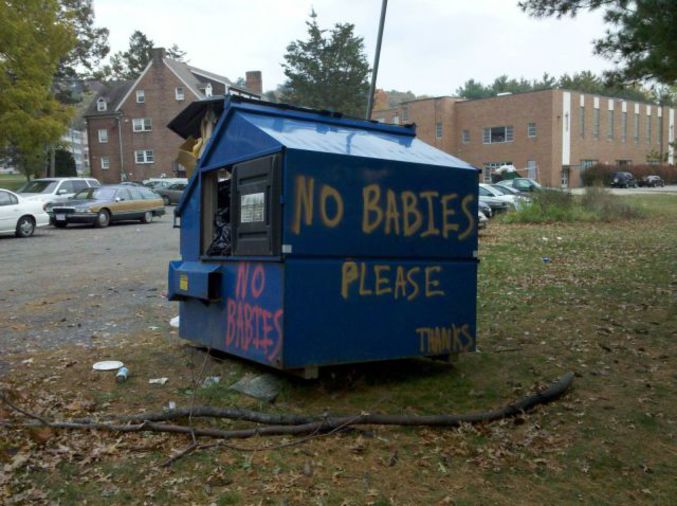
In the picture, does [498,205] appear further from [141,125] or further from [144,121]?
[141,125]

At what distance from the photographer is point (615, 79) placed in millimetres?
11125

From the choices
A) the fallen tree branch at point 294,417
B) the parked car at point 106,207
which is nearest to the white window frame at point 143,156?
the parked car at point 106,207

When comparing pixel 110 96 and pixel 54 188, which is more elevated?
pixel 110 96

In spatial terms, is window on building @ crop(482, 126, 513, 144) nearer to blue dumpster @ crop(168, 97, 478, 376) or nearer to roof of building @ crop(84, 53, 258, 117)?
roof of building @ crop(84, 53, 258, 117)

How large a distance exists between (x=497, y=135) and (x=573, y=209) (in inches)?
1413

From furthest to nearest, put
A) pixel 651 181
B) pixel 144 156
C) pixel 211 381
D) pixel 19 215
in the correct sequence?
1. pixel 651 181
2. pixel 144 156
3. pixel 19 215
4. pixel 211 381

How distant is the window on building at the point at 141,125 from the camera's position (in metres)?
52.5

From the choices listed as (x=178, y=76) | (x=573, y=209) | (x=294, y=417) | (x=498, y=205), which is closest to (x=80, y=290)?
(x=294, y=417)

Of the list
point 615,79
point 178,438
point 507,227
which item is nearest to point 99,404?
point 178,438

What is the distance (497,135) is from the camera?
183ft

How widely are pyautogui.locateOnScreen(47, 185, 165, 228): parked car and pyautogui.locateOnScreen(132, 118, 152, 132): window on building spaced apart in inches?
1171

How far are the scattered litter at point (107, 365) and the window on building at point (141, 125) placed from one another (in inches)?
1935

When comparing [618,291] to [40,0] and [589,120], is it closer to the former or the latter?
[40,0]

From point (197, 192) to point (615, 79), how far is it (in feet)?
26.2
